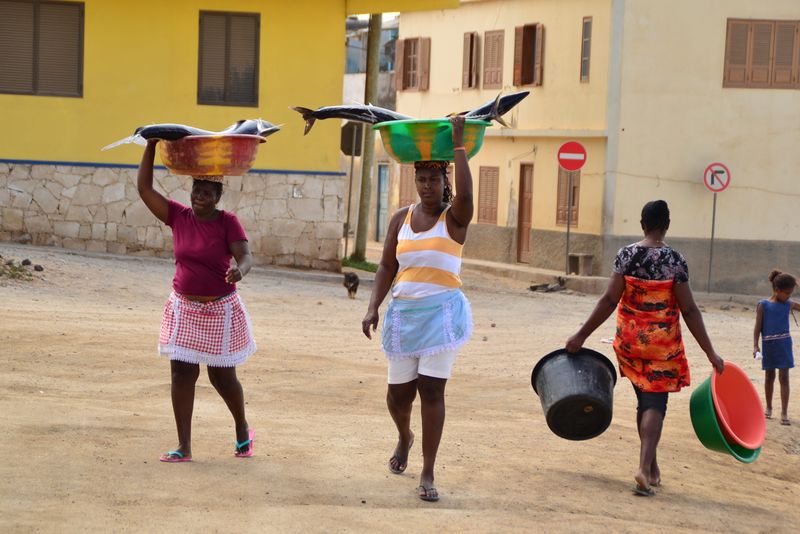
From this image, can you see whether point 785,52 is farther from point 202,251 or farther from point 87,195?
point 202,251

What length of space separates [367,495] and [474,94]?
24.8 meters

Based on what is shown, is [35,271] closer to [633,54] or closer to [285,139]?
[285,139]

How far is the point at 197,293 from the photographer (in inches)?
260

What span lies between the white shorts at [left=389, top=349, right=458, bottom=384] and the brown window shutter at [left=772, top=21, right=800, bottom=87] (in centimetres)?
2031

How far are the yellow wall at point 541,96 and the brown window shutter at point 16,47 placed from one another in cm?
1139

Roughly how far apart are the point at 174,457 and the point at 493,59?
23961mm

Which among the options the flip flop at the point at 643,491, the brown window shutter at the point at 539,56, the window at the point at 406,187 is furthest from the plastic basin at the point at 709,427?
the window at the point at 406,187

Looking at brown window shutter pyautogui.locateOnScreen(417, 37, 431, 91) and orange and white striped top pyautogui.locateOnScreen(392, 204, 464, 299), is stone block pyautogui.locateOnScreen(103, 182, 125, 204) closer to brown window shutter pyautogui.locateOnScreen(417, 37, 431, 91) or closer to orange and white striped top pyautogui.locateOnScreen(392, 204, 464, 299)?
brown window shutter pyautogui.locateOnScreen(417, 37, 431, 91)

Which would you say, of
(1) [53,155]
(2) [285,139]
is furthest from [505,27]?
(1) [53,155]

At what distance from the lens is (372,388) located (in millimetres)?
10250

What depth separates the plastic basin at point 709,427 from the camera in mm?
7145

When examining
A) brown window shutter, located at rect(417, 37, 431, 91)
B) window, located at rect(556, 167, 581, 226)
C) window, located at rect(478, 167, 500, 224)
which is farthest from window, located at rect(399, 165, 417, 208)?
window, located at rect(556, 167, 581, 226)

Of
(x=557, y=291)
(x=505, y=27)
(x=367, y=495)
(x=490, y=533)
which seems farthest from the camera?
(x=505, y=27)

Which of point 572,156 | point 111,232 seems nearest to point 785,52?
point 572,156
